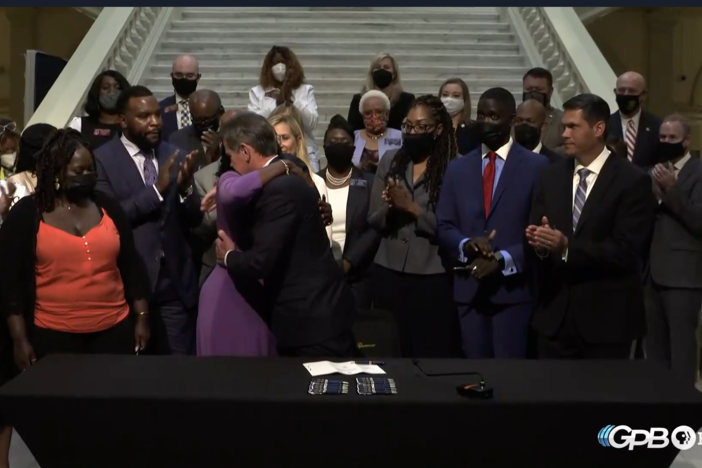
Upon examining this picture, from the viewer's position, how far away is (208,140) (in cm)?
639

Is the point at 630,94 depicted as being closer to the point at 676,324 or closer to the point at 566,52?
the point at 676,324

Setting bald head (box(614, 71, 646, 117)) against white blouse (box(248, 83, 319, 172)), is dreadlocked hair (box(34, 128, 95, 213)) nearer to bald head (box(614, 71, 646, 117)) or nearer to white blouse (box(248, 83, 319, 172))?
white blouse (box(248, 83, 319, 172))

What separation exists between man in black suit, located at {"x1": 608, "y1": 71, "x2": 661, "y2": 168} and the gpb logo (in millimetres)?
3866

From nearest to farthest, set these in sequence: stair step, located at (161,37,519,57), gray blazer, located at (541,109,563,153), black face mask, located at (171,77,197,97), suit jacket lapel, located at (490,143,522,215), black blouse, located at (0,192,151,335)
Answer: black blouse, located at (0,192,151,335) < suit jacket lapel, located at (490,143,522,215) < gray blazer, located at (541,109,563,153) < black face mask, located at (171,77,197,97) < stair step, located at (161,37,519,57)

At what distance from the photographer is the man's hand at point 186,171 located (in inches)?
211

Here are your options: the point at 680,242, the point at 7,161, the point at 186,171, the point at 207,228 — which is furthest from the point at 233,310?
the point at 7,161

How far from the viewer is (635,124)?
7.47m

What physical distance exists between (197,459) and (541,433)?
1.36m

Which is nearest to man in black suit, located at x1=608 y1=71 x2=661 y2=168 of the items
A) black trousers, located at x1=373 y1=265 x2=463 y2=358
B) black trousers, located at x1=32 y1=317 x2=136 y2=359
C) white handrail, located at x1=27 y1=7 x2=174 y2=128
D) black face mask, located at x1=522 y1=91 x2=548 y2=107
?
black face mask, located at x1=522 y1=91 x2=548 y2=107

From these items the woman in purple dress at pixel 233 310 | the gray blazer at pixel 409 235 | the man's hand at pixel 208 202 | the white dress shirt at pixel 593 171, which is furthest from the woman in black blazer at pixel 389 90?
the woman in purple dress at pixel 233 310

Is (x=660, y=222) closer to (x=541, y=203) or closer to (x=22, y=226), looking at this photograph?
(x=541, y=203)

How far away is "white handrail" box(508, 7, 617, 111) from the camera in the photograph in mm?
9891

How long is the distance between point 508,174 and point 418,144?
62cm


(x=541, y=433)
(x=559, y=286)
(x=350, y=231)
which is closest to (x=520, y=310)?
(x=559, y=286)
